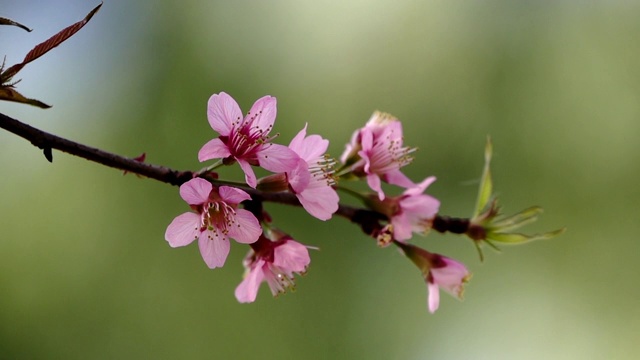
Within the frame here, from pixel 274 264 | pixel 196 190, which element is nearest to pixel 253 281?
pixel 274 264

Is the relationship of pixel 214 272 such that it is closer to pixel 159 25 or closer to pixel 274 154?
pixel 159 25

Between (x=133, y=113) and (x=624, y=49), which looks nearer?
(x=133, y=113)

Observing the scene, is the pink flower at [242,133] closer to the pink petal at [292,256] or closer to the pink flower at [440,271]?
the pink petal at [292,256]

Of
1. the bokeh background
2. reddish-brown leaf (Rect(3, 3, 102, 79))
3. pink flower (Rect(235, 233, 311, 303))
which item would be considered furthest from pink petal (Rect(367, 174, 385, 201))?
the bokeh background

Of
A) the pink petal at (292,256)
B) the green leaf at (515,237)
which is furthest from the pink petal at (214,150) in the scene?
the green leaf at (515,237)

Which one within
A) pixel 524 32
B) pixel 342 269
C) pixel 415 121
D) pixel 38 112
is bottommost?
pixel 342 269

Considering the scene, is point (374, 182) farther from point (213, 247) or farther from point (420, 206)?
point (213, 247)

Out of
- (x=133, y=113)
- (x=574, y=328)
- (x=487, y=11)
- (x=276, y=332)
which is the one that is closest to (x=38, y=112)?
(x=133, y=113)

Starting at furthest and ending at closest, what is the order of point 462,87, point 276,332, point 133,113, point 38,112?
point 462,87 < point 133,113 < point 276,332 < point 38,112
